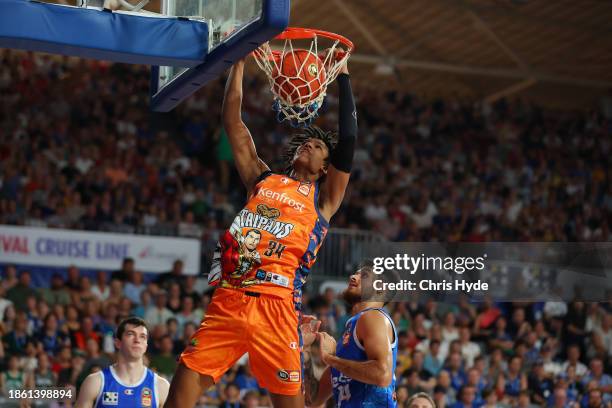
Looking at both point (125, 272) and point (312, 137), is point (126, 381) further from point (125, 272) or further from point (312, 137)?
point (125, 272)

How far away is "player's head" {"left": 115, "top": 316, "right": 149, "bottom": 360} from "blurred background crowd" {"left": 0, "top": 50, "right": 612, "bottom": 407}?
303cm

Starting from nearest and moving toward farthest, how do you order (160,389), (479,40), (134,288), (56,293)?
(160,389), (56,293), (134,288), (479,40)

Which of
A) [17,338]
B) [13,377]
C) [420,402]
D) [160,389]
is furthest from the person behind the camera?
[17,338]

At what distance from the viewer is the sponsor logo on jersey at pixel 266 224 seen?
16.6 ft

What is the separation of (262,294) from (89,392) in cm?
227

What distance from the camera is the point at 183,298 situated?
501 inches

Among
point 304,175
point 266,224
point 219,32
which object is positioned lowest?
point 266,224

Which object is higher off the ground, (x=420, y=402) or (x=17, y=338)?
(x=17, y=338)

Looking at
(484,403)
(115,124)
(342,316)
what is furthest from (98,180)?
(484,403)

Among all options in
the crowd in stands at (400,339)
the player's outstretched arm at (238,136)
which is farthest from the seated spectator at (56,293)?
the player's outstretched arm at (238,136)

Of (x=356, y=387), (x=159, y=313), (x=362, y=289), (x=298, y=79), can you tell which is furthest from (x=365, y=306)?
(x=159, y=313)

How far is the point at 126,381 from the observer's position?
6766mm

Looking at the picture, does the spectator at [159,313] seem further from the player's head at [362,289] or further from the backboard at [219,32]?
the player's head at [362,289]

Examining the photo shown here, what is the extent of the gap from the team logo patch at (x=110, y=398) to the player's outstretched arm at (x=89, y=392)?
0.06 meters
